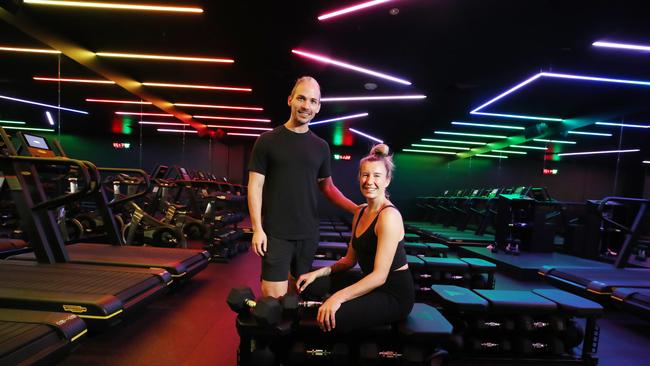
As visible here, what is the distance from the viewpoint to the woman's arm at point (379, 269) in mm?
1300

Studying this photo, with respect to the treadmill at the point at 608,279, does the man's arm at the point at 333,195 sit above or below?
above

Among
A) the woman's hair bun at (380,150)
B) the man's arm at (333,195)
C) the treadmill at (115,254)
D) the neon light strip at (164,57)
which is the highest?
the neon light strip at (164,57)

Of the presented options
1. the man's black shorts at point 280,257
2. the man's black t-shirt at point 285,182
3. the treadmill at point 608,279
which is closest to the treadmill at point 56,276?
the man's black shorts at point 280,257

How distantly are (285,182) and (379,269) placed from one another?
0.65m

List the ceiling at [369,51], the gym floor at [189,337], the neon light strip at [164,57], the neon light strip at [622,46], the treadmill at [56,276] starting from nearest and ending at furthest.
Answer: the treadmill at [56,276]
the gym floor at [189,337]
the ceiling at [369,51]
the neon light strip at [622,46]
the neon light strip at [164,57]

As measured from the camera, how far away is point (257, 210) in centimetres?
154

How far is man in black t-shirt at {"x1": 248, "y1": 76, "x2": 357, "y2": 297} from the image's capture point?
1.53 meters

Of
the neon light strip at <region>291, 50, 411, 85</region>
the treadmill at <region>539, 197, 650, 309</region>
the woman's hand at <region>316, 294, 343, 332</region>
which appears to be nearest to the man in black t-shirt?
the woman's hand at <region>316, 294, 343, 332</region>

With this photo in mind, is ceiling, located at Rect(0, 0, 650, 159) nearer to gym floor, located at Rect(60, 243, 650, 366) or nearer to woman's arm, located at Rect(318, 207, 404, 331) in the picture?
woman's arm, located at Rect(318, 207, 404, 331)

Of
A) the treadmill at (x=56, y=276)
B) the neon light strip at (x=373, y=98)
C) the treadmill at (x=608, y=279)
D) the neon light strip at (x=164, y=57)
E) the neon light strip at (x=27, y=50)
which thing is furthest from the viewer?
the neon light strip at (x=373, y=98)

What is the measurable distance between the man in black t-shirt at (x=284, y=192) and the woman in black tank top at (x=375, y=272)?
17 centimetres

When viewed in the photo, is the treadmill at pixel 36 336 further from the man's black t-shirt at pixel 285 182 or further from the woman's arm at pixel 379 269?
the woman's arm at pixel 379 269

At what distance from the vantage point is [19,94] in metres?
5.66

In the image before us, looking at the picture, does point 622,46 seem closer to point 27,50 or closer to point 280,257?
point 280,257
